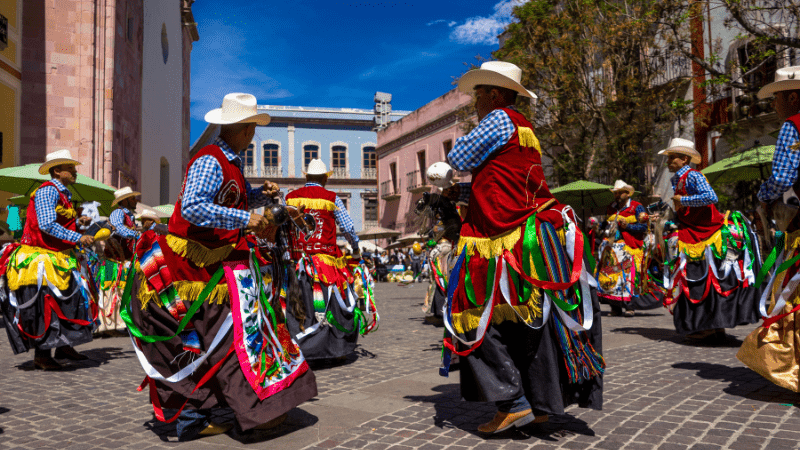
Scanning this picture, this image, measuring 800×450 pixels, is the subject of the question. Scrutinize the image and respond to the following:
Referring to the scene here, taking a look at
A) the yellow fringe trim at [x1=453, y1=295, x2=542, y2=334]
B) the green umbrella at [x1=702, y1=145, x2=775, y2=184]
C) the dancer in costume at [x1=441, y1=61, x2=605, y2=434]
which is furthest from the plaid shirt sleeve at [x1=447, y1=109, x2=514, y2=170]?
the green umbrella at [x1=702, y1=145, x2=775, y2=184]

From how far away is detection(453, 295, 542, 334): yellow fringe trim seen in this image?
Answer: 3.56 m

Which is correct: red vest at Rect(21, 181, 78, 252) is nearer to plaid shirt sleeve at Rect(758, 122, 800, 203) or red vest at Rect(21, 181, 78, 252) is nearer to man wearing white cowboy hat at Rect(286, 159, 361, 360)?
man wearing white cowboy hat at Rect(286, 159, 361, 360)

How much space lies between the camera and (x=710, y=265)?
6.91 m

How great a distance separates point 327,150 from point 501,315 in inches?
1855

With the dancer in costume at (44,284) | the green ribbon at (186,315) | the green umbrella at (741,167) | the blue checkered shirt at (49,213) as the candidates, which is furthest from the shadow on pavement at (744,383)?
the blue checkered shirt at (49,213)

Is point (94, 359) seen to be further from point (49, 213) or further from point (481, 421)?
point (481, 421)

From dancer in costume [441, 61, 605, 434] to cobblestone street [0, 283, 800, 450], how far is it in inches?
10.9

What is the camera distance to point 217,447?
11.7 feet

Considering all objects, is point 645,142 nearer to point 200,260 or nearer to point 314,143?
point 200,260

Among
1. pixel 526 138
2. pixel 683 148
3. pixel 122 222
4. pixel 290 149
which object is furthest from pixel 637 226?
pixel 290 149

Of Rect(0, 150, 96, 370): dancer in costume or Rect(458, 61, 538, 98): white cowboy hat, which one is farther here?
Rect(0, 150, 96, 370): dancer in costume

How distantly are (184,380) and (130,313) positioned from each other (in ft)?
1.77

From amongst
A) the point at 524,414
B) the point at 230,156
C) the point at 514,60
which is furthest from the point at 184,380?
the point at 514,60

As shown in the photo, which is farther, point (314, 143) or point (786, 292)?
point (314, 143)
